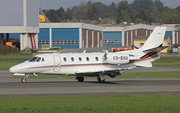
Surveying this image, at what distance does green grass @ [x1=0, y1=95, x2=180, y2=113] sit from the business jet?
33.8ft

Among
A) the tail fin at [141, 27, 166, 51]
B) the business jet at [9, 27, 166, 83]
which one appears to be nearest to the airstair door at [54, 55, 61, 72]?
the business jet at [9, 27, 166, 83]

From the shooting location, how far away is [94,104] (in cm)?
2428

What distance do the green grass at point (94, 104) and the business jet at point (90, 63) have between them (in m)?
10.3

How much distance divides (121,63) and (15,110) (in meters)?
17.3

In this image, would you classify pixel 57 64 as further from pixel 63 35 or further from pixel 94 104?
pixel 63 35

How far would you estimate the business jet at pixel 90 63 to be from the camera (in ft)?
123

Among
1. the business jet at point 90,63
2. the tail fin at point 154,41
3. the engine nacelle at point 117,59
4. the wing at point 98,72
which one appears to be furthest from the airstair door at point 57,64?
the tail fin at point 154,41

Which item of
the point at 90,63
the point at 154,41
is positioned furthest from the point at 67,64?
the point at 154,41

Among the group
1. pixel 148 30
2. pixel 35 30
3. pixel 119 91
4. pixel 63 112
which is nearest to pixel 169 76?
pixel 119 91

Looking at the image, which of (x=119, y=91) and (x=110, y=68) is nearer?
(x=119, y=91)

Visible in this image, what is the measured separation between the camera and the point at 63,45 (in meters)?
127

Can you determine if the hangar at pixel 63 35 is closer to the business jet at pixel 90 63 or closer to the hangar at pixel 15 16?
the hangar at pixel 15 16

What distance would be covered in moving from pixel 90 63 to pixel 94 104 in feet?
48.3

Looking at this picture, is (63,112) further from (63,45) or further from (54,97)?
(63,45)
